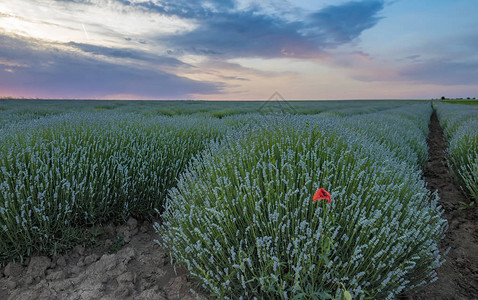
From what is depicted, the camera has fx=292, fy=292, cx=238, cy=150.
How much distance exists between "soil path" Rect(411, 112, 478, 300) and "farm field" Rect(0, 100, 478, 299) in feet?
0.05

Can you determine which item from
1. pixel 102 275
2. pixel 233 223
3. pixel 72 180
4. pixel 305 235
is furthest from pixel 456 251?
pixel 72 180

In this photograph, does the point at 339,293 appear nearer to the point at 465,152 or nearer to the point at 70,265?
the point at 70,265

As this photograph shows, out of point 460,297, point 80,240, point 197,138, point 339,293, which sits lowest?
point 460,297

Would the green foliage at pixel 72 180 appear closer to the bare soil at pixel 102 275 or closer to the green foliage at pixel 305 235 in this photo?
the bare soil at pixel 102 275

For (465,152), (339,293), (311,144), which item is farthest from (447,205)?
(339,293)

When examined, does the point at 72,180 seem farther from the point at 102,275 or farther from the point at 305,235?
the point at 305,235

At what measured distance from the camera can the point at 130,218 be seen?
323cm

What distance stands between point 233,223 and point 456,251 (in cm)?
264

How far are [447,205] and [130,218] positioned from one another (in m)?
4.30

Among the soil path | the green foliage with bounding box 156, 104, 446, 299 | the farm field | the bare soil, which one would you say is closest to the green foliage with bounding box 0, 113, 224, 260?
the farm field

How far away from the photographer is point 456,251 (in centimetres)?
303

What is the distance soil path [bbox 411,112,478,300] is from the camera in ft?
7.66

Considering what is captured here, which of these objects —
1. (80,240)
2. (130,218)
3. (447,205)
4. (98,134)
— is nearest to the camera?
(80,240)

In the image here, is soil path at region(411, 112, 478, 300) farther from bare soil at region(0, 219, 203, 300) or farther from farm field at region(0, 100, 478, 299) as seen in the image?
bare soil at region(0, 219, 203, 300)
